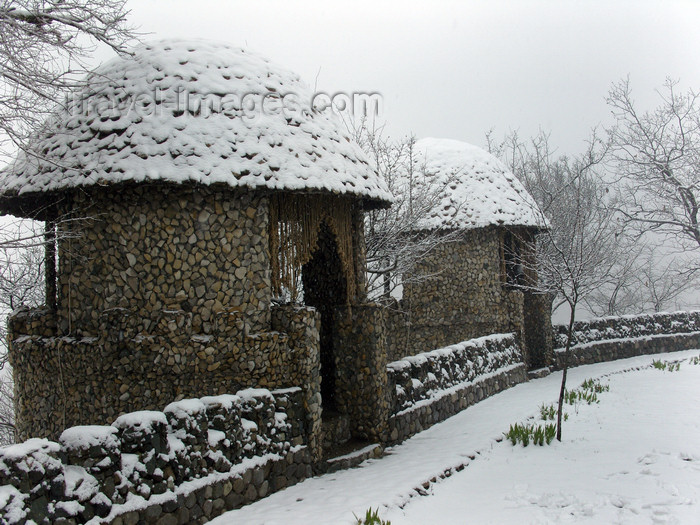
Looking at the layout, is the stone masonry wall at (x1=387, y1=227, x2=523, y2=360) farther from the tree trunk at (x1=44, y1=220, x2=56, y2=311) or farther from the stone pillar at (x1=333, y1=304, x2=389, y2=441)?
the tree trunk at (x1=44, y1=220, x2=56, y2=311)

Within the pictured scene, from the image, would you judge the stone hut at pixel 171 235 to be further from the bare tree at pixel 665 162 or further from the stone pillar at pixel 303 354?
the bare tree at pixel 665 162

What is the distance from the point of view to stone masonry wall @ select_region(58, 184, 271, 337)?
287 inches

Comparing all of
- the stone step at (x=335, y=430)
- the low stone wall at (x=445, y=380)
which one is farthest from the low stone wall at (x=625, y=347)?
the stone step at (x=335, y=430)

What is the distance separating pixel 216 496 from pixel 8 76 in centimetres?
519

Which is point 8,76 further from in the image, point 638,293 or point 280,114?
point 638,293

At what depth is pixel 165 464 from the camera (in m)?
5.57

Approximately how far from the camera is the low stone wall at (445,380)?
989cm

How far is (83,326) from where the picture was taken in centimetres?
762

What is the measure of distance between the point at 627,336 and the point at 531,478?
590 inches

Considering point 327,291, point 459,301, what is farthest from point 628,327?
point 327,291

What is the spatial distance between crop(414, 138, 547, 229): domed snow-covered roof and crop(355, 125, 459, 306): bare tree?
11cm

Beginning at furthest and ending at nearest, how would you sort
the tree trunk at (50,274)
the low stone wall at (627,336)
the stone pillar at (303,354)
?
the low stone wall at (627,336), the tree trunk at (50,274), the stone pillar at (303,354)

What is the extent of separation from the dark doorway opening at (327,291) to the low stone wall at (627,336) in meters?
10.1

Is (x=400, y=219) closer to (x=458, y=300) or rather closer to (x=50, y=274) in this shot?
(x=458, y=300)
